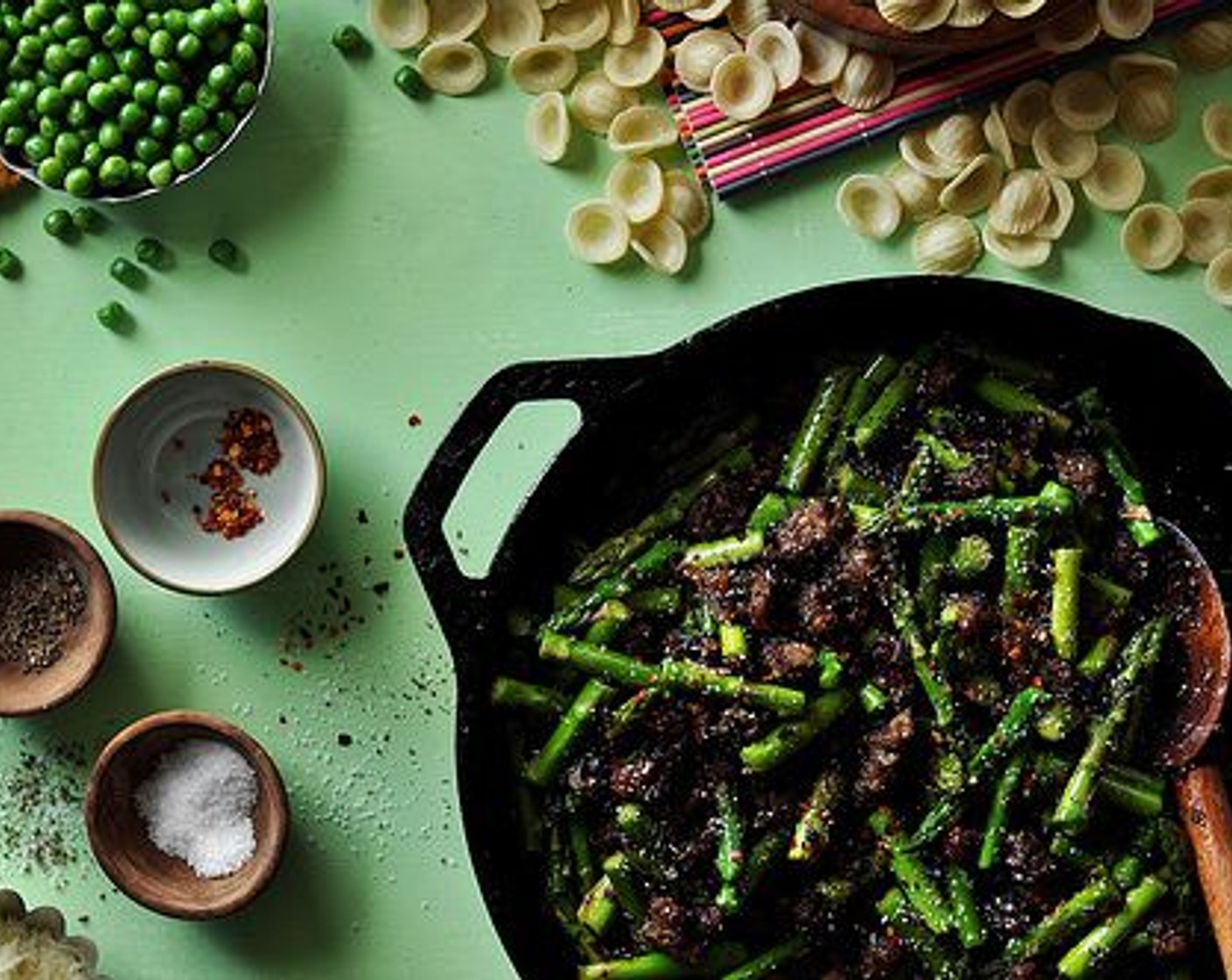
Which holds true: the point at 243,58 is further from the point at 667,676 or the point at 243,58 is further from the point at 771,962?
the point at 771,962

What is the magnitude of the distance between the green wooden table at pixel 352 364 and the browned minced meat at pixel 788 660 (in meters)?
0.52

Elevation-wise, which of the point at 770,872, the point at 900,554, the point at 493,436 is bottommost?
the point at 770,872

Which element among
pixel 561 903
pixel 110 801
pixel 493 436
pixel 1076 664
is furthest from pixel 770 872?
pixel 110 801

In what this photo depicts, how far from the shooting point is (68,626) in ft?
9.89

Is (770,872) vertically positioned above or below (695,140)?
below

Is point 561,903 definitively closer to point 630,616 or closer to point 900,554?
point 630,616

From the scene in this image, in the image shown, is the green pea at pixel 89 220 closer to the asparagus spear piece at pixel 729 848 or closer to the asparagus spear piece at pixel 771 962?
the asparagus spear piece at pixel 729 848

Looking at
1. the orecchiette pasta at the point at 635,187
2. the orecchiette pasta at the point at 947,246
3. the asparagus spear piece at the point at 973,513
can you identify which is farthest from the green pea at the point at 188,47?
the asparagus spear piece at the point at 973,513

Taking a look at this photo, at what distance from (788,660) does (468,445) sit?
0.47m

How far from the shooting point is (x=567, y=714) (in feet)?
9.12

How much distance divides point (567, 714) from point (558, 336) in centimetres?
57

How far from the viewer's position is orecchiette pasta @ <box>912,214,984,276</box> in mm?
3025

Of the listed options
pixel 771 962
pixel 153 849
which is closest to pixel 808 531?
pixel 771 962

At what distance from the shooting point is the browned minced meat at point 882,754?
2.67 m
